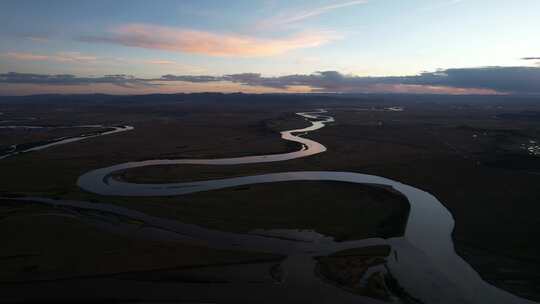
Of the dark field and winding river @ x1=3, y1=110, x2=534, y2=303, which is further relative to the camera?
the dark field

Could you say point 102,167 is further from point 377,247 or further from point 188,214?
point 377,247

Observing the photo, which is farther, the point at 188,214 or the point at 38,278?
the point at 188,214

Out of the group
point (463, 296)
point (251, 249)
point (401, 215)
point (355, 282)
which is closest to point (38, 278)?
point (251, 249)

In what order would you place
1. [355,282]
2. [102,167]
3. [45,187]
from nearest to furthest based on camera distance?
[355,282] → [45,187] → [102,167]

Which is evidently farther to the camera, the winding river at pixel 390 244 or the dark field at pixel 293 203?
the dark field at pixel 293 203

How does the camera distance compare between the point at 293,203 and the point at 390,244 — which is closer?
the point at 390,244

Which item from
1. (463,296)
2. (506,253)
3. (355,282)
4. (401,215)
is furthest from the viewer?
(401,215)

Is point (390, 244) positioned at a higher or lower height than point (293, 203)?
lower

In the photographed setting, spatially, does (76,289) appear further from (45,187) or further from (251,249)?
(45,187)
